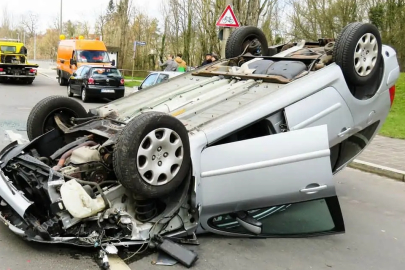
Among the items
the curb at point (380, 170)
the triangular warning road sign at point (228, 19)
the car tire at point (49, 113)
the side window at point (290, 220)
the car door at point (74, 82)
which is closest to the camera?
the side window at point (290, 220)

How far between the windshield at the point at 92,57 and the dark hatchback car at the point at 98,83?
17.1 ft

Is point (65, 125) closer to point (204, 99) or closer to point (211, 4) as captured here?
point (204, 99)

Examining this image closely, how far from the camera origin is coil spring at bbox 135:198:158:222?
3.77 meters

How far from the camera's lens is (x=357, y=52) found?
452 cm

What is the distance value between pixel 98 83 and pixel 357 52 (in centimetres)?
1360

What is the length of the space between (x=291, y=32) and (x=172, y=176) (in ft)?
94.0

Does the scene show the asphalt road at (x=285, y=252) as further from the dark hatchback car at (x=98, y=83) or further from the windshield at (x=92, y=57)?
the windshield at (x=92, y=57)

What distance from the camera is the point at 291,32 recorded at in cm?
3072

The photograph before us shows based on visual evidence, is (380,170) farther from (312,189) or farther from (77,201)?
(77,201)

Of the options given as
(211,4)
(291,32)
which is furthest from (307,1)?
(211,4)

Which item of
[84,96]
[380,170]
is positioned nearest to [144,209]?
[380,170]

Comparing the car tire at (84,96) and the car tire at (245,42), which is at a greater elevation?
the car tire at (245,42)

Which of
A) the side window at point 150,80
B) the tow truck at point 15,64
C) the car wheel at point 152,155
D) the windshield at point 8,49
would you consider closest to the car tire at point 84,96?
the side window at point 150,80

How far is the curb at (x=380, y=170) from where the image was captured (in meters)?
7.11
